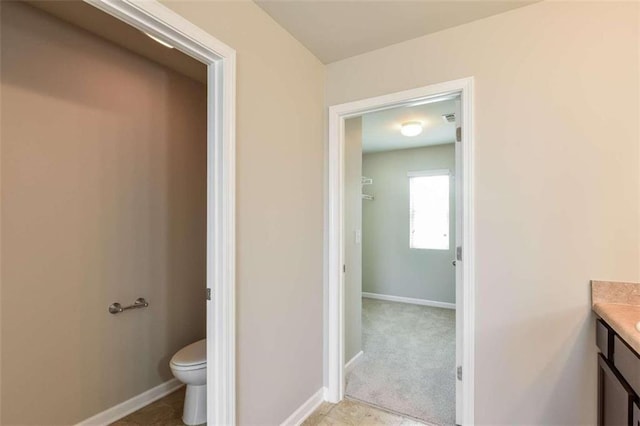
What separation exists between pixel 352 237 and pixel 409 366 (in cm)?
129

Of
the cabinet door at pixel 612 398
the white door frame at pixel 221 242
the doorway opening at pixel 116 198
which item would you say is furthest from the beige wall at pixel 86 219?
the cabinet door at pixel 612 398

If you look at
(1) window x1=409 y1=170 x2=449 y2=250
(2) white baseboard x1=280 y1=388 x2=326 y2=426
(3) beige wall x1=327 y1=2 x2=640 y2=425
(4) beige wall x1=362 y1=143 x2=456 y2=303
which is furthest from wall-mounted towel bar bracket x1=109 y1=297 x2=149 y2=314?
(1) window x1=409 y1=170 x2=449 y2=250

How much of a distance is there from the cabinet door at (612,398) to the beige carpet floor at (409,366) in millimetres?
847

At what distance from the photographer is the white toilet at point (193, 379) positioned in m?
1.92

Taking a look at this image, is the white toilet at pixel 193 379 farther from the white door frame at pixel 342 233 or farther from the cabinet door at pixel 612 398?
the cabinet door at pixel 612 398

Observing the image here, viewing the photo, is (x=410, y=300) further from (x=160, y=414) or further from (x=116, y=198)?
(x=116, y=198)

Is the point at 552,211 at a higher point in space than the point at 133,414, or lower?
higher

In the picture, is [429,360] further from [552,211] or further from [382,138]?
[382,138]

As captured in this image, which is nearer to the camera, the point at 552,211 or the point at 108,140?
the point at 552,211

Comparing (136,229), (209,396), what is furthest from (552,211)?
(136,229)

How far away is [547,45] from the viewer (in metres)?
1.67

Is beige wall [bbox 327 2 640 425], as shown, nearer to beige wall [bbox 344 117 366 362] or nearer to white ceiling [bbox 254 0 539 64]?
white ceiling [bbox 254 0 539 64]

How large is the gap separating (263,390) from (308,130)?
167 cm

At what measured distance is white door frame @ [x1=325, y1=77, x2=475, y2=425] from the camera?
5.99ft
